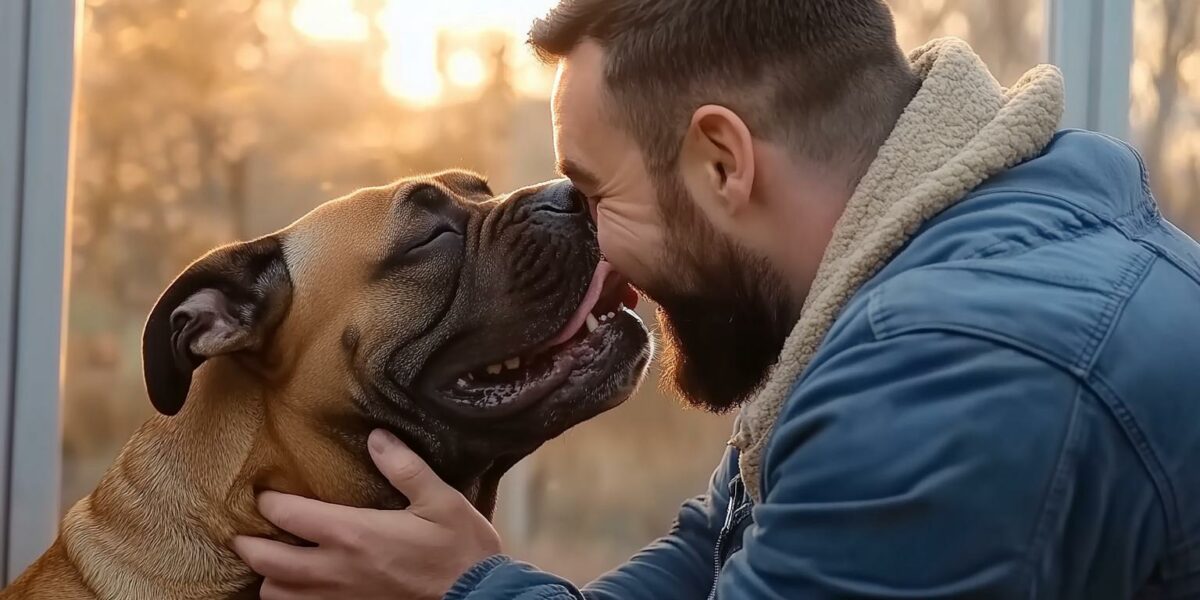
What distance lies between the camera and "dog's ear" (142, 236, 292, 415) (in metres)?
1.36

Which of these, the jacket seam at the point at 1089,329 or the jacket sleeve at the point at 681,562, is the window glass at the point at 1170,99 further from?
the jacket seam at the point at 1089,329

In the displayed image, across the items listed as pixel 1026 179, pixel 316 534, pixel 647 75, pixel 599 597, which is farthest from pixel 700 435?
pixel 1026 179

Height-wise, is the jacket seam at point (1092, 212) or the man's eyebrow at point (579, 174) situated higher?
the jacket seam at point (1092, 212)

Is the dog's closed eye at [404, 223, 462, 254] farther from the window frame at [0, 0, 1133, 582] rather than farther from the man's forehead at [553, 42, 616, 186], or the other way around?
the window frame at [0, 0, 1133, 582]

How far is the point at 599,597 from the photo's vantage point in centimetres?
145

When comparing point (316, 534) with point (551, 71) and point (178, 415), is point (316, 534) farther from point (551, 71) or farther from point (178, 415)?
point (551, 71)

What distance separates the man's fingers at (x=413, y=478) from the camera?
4.53 feet

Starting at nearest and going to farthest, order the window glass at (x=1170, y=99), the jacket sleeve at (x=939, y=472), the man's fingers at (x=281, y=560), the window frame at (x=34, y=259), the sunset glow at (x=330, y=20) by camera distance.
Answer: the jacket sleeve at (x=939, y=472) → the man's fingers at (x=281, y=560) → the window frame at (x=34, y=259) → the sunset glow at (x=330, y=20) → the window glass at (x=1170, y=99)

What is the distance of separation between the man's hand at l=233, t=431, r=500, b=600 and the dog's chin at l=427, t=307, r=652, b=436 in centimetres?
11

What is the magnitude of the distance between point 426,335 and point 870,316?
2.33ft

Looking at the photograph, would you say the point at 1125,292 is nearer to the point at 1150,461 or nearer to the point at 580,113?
the point at 1150,461

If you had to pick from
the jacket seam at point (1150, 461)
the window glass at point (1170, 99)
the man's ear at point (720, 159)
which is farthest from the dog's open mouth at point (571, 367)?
the window glass at point (1170, 99)

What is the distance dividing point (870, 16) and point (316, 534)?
0.86m

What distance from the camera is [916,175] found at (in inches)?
41.0
